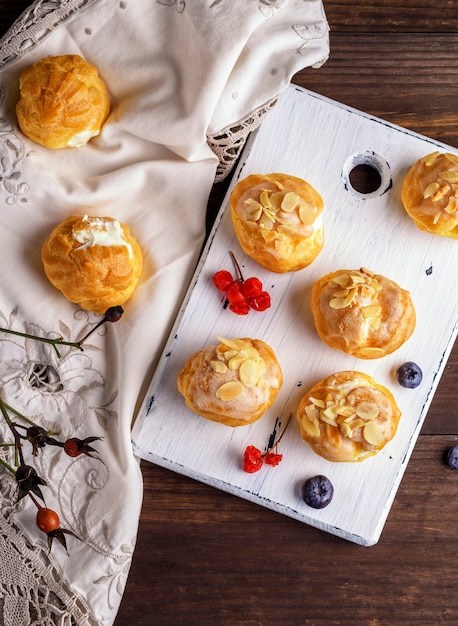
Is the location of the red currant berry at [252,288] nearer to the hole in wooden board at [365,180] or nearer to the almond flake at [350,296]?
the almond flake at [350,296]

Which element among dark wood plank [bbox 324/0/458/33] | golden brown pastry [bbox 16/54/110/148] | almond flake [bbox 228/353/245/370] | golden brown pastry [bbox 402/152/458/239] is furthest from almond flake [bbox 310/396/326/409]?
dark wood plank [bbox 324/0/458/33]

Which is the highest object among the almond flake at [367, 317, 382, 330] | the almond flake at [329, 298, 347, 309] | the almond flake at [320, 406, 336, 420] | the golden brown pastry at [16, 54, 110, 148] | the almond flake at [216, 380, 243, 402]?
the golden brown pastry at [16, 54, 110, 148]

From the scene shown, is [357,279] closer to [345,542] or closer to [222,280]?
[222,280]

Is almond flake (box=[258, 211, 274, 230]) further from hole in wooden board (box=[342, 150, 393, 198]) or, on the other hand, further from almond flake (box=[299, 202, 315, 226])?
hole in wooden board (box=[342, 150, 393, 198])

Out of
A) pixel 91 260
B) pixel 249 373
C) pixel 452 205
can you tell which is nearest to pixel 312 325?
pixel 249 373


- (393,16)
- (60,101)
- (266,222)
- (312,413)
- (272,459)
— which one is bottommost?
(272,459)
